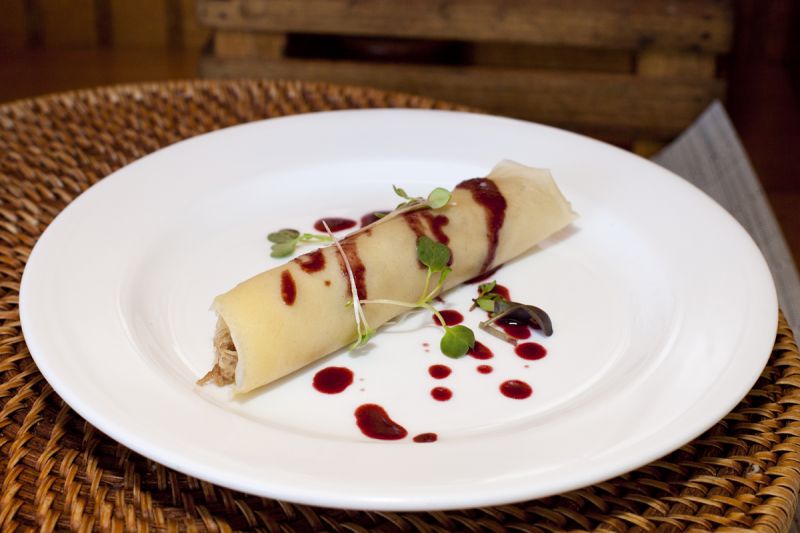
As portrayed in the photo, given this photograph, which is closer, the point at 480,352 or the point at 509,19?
the point at 480,352

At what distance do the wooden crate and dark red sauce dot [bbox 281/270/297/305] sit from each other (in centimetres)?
159

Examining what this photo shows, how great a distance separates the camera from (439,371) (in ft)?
4.00

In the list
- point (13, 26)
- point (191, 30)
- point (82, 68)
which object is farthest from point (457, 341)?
point (13, 26)

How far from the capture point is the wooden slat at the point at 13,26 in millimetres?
3740

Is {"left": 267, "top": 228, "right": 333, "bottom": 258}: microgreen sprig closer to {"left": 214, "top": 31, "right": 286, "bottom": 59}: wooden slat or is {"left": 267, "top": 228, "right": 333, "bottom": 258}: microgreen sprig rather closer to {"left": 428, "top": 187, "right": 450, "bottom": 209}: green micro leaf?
{"left": 428, "top": 187, "right": 450, "bottom": 209}: green micro leaf

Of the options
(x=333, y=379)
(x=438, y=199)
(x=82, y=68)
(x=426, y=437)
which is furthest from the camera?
(x=82, y=68)

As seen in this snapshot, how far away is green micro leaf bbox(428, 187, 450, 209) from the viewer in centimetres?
144

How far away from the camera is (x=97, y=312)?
3.99 ft

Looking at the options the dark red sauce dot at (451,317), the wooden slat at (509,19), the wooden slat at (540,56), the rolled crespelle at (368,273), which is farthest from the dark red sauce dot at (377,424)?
the wooden slat at (540,56)

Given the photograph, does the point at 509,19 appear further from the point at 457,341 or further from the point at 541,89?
the point at 457,341

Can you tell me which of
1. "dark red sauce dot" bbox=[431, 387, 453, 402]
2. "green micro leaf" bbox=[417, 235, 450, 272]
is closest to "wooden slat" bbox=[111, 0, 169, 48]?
"green micro leaf" bbox=[417, 235, 450, 272]

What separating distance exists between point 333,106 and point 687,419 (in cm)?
120

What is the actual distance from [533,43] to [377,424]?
192 centimetres

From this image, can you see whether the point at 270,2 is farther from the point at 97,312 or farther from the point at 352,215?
the point at 97,312
